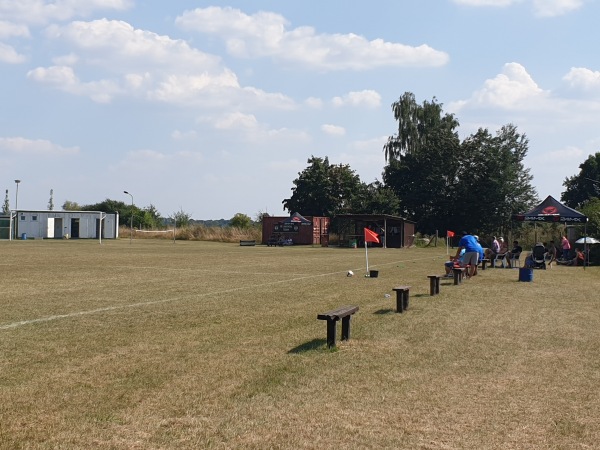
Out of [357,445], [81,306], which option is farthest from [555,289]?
[357,445]

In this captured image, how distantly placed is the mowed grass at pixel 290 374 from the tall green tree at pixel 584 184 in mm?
80322

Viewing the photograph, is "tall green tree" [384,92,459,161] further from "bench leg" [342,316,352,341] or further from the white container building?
"bench leg" [342,316,352,341]

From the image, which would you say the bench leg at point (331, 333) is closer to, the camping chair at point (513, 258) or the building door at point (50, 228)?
the camping chair at point (513, 258)

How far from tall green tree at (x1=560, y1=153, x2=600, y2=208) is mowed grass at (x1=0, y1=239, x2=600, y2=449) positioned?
3162 inches

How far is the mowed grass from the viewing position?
192 inches

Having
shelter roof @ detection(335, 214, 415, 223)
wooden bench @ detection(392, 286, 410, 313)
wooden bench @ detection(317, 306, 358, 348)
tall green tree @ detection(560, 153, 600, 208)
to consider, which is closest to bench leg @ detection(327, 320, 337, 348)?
wooden bench @ detection(317, 306, 358, 348)

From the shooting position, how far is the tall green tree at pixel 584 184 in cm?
8600

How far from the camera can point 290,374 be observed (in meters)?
6.65

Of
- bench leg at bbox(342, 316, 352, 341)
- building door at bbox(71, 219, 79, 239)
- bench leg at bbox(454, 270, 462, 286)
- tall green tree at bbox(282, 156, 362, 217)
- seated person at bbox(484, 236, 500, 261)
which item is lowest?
bench leg at bbox(342, 316, 352, 341)

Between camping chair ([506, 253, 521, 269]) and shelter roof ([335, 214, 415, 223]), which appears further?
shelter roof ([335, 214, 415, 223])

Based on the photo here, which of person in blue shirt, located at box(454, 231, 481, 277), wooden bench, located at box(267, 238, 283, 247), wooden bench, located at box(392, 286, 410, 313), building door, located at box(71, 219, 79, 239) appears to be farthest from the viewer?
building door, located at box(71, 219, 79, 239)

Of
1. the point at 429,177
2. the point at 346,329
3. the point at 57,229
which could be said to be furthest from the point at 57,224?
the point at 346,329

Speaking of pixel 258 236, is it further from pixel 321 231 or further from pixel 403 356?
pixel 403 356

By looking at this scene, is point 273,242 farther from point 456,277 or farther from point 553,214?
point 456,277
